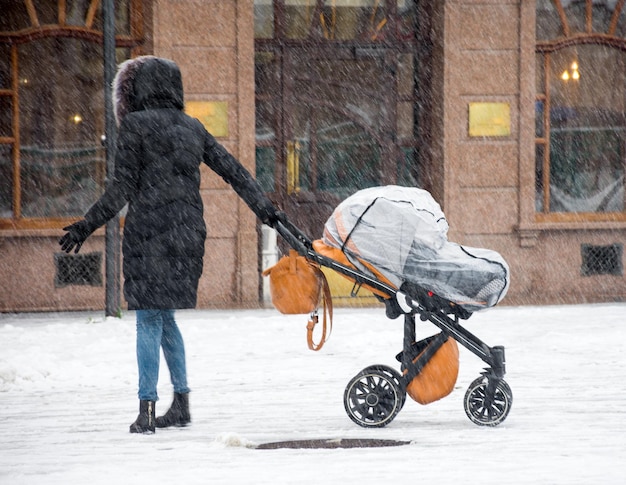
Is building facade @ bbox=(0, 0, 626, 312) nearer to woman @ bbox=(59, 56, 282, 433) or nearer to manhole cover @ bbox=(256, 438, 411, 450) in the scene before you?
woman @ bbox=(59, 56, 282, 433)

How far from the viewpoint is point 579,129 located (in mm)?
15633

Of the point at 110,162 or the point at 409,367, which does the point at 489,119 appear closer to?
the point at 110,162

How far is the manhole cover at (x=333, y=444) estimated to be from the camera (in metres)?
6.00

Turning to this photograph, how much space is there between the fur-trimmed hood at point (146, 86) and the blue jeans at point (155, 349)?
1049 mm

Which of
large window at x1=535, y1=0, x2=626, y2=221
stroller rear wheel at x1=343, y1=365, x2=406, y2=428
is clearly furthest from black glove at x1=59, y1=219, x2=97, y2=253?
large window at x1=535, y1=0, x2=626, y2=221

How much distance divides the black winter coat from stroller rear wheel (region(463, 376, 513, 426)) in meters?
1.44

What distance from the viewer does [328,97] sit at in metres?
15.4

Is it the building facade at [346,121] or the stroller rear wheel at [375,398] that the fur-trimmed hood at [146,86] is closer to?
the stroller rear wheel at [375,398]

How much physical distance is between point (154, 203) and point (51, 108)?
8556 millimetres

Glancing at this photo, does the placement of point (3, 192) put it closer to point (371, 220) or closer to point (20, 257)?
point (20, 257)

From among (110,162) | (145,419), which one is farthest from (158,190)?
(110,162)

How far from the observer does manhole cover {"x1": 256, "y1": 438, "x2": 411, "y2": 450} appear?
6002mm

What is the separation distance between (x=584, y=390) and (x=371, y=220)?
2.32 metres

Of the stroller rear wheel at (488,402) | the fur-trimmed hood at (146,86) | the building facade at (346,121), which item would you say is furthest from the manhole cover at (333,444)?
the building facade at (346,121)
